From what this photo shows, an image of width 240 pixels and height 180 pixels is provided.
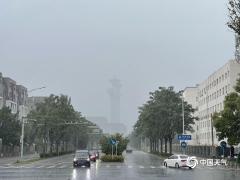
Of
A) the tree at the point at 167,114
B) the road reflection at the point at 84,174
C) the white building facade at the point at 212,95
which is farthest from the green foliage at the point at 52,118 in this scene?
the road reflection at the point at 84,174

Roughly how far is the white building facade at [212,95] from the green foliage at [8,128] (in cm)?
4054

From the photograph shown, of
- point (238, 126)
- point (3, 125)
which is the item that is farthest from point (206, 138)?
point (238, 126)

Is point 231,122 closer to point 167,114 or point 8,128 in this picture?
point 167,114

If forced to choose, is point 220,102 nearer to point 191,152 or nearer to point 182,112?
point 191,152

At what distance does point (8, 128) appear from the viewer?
103 metres

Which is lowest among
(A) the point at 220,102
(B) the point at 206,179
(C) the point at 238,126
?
(B) the point at 206,179

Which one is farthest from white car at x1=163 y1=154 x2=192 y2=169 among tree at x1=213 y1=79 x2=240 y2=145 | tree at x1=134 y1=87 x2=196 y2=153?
tree at x1=134 y1=87 x2=196 y2=153

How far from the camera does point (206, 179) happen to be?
3111 centimetres

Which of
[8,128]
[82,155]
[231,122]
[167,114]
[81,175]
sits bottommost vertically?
[81,175]

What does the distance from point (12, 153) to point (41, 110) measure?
19.5 metres

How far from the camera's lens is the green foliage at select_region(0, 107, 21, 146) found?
10244cm

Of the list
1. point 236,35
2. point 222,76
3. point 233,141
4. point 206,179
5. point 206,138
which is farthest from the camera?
point 206,138

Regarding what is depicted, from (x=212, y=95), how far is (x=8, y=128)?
51.2m

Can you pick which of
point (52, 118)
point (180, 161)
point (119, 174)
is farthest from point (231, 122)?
point (52, 118)
